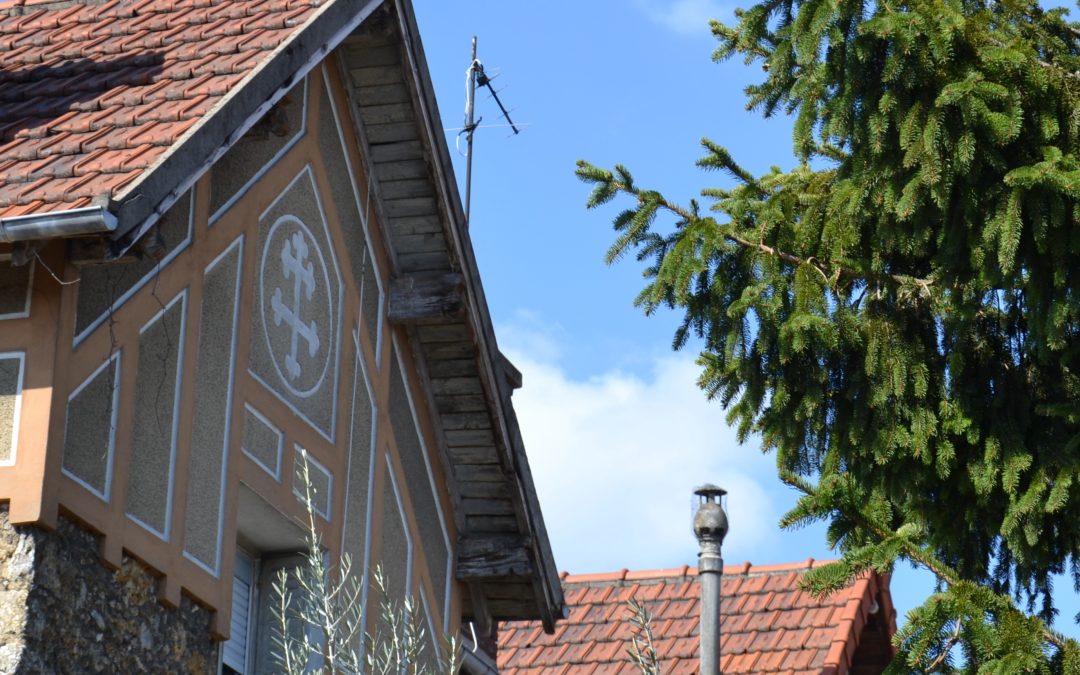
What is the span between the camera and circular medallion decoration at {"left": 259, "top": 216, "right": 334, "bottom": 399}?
939 cm

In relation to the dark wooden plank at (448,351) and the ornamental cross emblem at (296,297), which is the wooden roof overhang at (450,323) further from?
the ornamental cross emblem at (296,297)

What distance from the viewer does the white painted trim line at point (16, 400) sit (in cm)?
728

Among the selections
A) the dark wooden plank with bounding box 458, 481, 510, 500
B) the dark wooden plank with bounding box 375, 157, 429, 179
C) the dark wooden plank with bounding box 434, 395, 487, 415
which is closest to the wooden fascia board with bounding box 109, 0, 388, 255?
the dark wooden plank with bounding box 375, 157, 429, 179

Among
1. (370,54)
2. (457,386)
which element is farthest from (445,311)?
(370,54)

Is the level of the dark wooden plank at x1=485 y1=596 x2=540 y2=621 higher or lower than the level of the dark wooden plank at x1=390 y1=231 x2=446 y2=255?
lower

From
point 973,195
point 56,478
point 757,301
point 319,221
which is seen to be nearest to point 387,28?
point 319,221

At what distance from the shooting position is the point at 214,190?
8.96 m

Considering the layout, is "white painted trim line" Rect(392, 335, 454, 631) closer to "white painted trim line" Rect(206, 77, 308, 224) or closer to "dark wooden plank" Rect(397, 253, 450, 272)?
"dark wooden plank" Rect(397, 253, 450, 272)

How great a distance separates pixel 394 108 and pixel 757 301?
2304 millimetres

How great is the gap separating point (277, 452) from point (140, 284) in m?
1.41

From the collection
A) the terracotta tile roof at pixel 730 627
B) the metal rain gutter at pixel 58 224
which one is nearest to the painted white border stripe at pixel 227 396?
the metal rain gutter at pixel 58 224

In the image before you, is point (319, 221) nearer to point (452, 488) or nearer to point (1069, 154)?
point (452, 488)

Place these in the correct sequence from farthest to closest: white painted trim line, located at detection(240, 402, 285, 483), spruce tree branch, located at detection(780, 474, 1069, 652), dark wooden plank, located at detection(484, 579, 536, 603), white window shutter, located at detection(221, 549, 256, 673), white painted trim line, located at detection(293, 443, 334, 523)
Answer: dark wooden plank, located at detection(484, 579, 536, 603), spruce tree branch, located at detection(780, 474, 1069, 652), white painted trim line, located at detection(293, 443, 334, 523), white window shutter, located at detection(221, 549, 256, 673), white painted trim line, located at detection(240, 402, 285, 483)

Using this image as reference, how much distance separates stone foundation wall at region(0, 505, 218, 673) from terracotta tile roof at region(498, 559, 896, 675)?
6.73 meters
